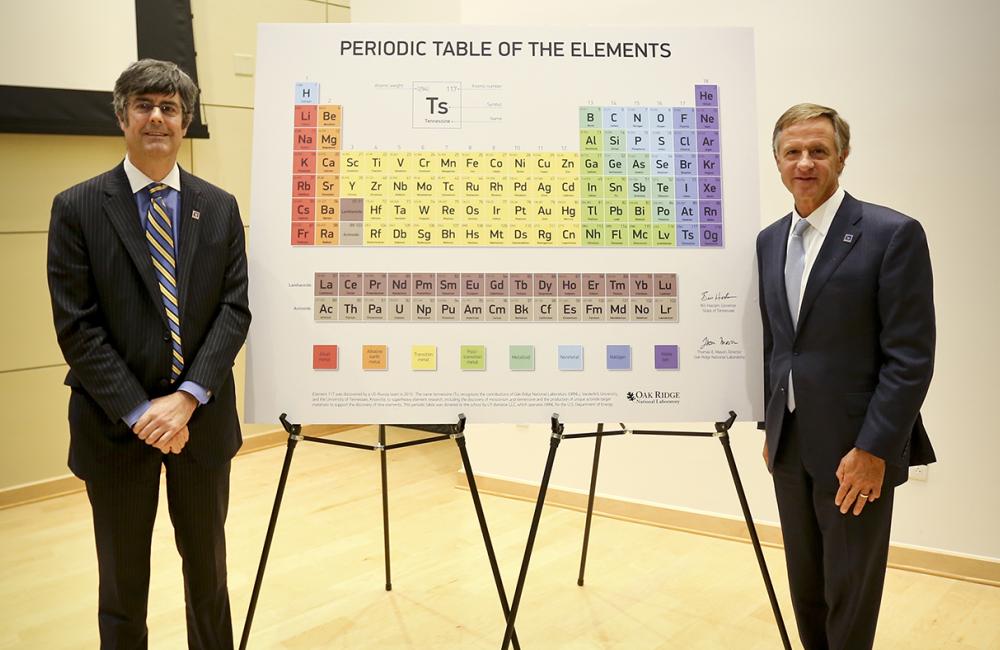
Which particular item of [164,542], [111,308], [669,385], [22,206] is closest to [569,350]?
[669,385]

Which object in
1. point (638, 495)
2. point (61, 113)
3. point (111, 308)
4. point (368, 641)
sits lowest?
point (368, 641)

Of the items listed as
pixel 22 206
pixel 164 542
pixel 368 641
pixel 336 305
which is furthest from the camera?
pixel 22 206

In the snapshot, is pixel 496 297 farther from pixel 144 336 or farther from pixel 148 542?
pixel 148 542

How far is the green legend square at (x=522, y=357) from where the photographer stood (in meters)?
2.17

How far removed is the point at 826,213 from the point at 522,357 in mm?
872

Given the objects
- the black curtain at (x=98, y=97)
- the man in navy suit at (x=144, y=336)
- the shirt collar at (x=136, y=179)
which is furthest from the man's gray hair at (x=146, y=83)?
the black curtain at (x=98, y=97)

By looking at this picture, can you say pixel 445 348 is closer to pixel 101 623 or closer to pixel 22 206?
pixel 101 623

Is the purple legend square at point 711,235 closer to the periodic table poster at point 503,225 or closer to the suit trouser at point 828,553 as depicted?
the periodic table poster at point 503,225

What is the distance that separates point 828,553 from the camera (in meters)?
1.95

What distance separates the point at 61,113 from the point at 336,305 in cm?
269

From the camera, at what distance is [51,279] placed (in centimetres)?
186

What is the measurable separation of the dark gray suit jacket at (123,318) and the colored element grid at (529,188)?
311mm

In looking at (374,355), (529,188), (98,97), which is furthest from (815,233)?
(98,97)

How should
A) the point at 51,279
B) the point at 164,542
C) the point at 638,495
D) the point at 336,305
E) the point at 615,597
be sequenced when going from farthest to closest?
the point at 638,495, the point at 164,542, the point at 615,597, the point at 336,305, the point at 51,279
